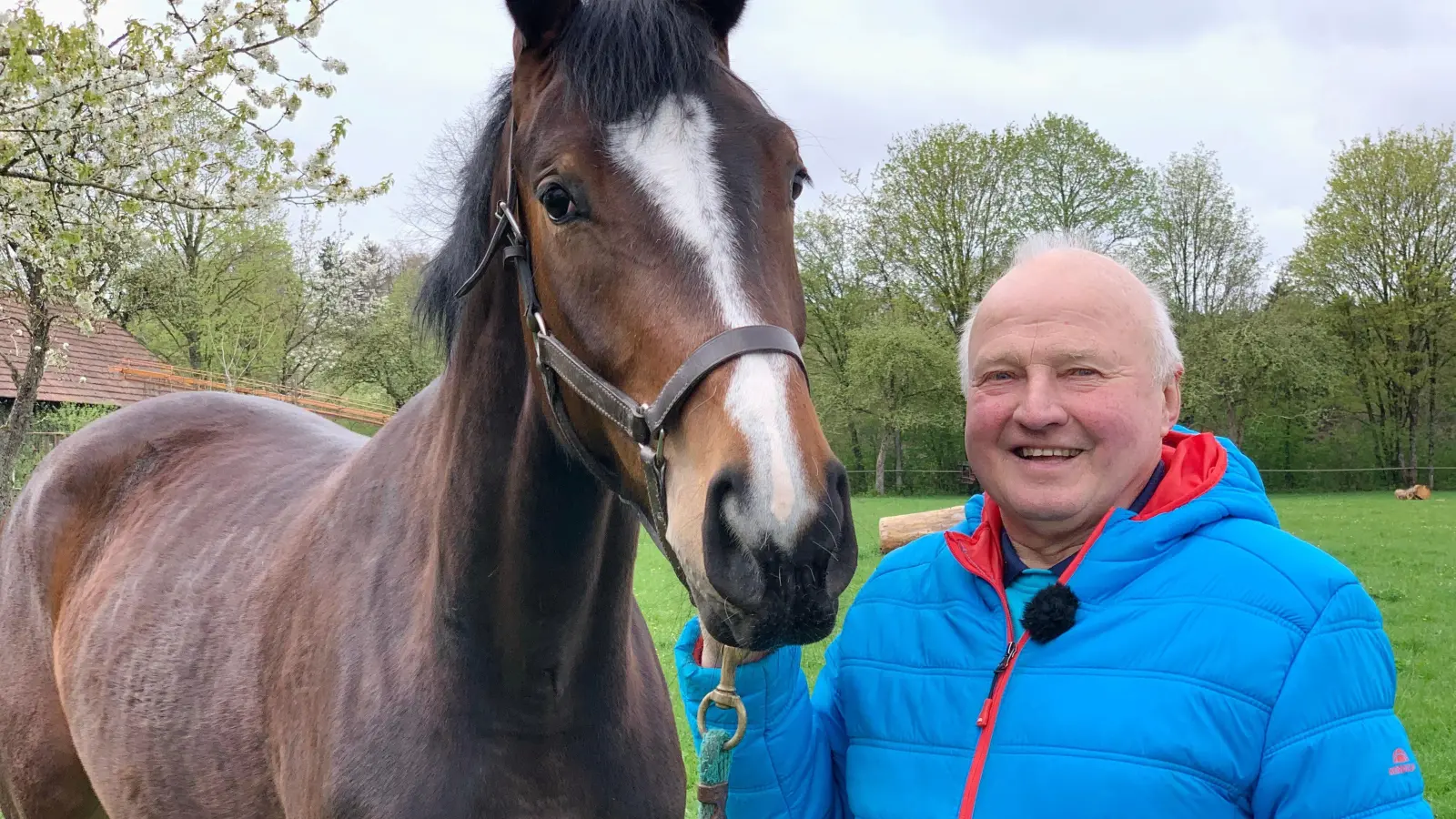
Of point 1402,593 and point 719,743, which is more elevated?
point 719,743

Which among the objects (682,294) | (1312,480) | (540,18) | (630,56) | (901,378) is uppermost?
(901,378)

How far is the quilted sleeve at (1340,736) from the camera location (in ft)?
4.56

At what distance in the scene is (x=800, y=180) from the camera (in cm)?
202

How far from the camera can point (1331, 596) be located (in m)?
1.52

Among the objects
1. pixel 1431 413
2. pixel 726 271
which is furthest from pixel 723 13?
pixel 1431 413

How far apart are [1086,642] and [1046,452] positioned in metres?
0.37

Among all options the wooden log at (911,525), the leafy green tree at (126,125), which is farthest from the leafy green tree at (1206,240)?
the leafy green tree at (126,125)

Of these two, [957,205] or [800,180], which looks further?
[957,205]

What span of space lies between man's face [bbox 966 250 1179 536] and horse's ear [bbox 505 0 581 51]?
1103mm

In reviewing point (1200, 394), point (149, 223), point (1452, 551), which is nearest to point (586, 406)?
→ point (149, 223)

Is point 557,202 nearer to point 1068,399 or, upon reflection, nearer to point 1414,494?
point 1068,399

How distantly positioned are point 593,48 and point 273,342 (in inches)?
1175

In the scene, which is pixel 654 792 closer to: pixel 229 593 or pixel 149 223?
pixel 229 593

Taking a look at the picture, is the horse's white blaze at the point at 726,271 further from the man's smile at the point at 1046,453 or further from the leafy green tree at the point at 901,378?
the leafy green tree at the point at 901,378
